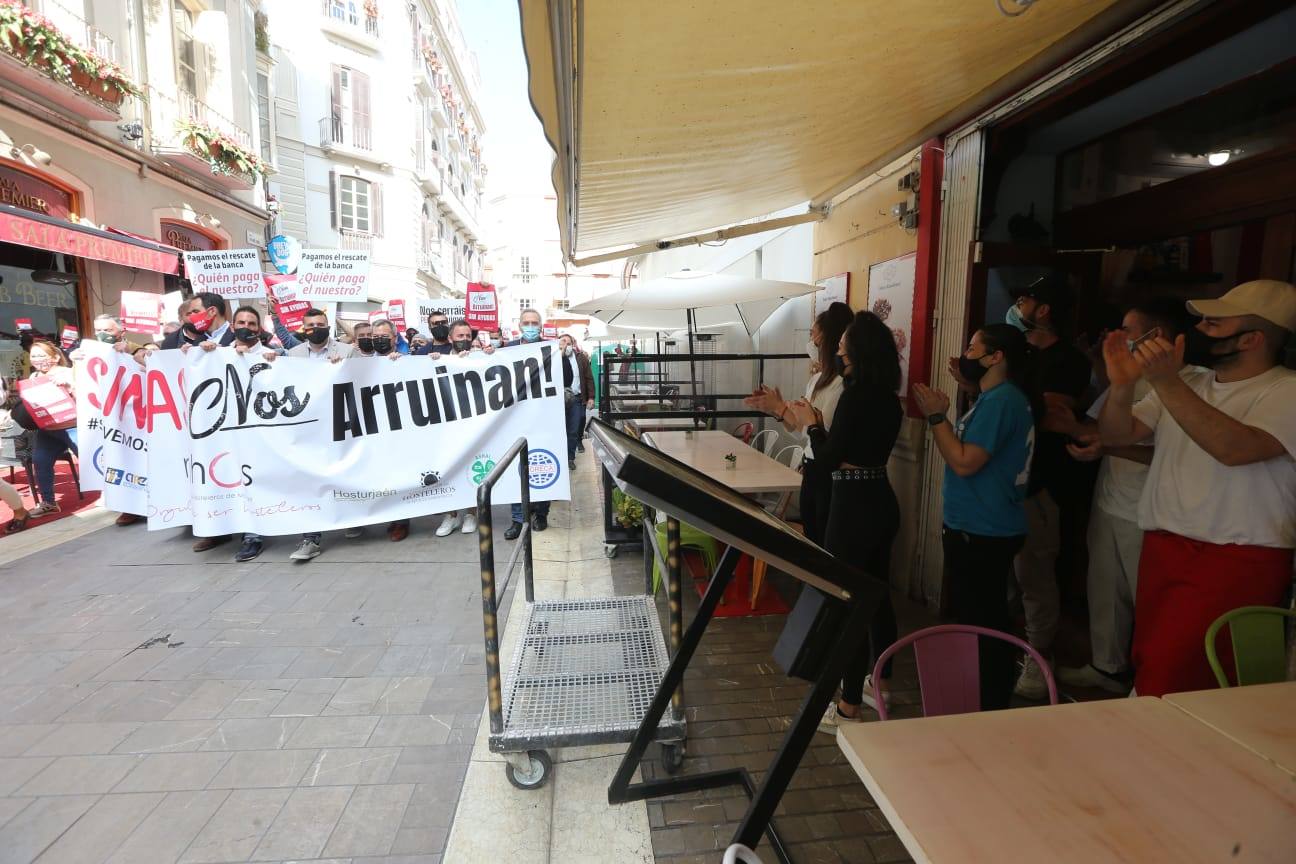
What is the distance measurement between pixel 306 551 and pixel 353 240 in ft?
64.4

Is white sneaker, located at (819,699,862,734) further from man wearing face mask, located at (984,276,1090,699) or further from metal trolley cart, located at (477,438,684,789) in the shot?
man wearing face mask, located at (984,276,1090,699)

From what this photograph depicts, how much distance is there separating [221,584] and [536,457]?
2.54 meters

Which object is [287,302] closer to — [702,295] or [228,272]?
[228,272]

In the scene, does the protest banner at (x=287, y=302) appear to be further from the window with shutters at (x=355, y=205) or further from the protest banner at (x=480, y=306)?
the window with shutters at (x=355, y=205)

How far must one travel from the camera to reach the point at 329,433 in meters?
5.11

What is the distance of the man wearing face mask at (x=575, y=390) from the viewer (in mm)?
7617

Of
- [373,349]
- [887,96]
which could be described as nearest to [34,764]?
[373,349]

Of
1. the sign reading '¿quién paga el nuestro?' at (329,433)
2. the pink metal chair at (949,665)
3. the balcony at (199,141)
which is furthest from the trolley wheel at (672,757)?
the balcony at (199,141)

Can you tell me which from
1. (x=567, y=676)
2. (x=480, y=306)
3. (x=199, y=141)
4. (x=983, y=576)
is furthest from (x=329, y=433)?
(x=199, y=141)

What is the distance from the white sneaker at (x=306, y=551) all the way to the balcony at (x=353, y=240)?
19.0 meters

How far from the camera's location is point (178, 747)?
2670 millimetres

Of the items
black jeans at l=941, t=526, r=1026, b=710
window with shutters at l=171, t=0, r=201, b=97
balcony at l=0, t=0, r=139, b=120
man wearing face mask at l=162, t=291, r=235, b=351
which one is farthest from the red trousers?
window with shutters at l=171, t=0, r=201, b=97

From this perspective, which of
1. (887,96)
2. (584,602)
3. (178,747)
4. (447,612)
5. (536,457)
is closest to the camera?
(178,747)

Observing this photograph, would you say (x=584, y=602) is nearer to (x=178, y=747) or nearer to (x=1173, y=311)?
(x=178, y=747)
